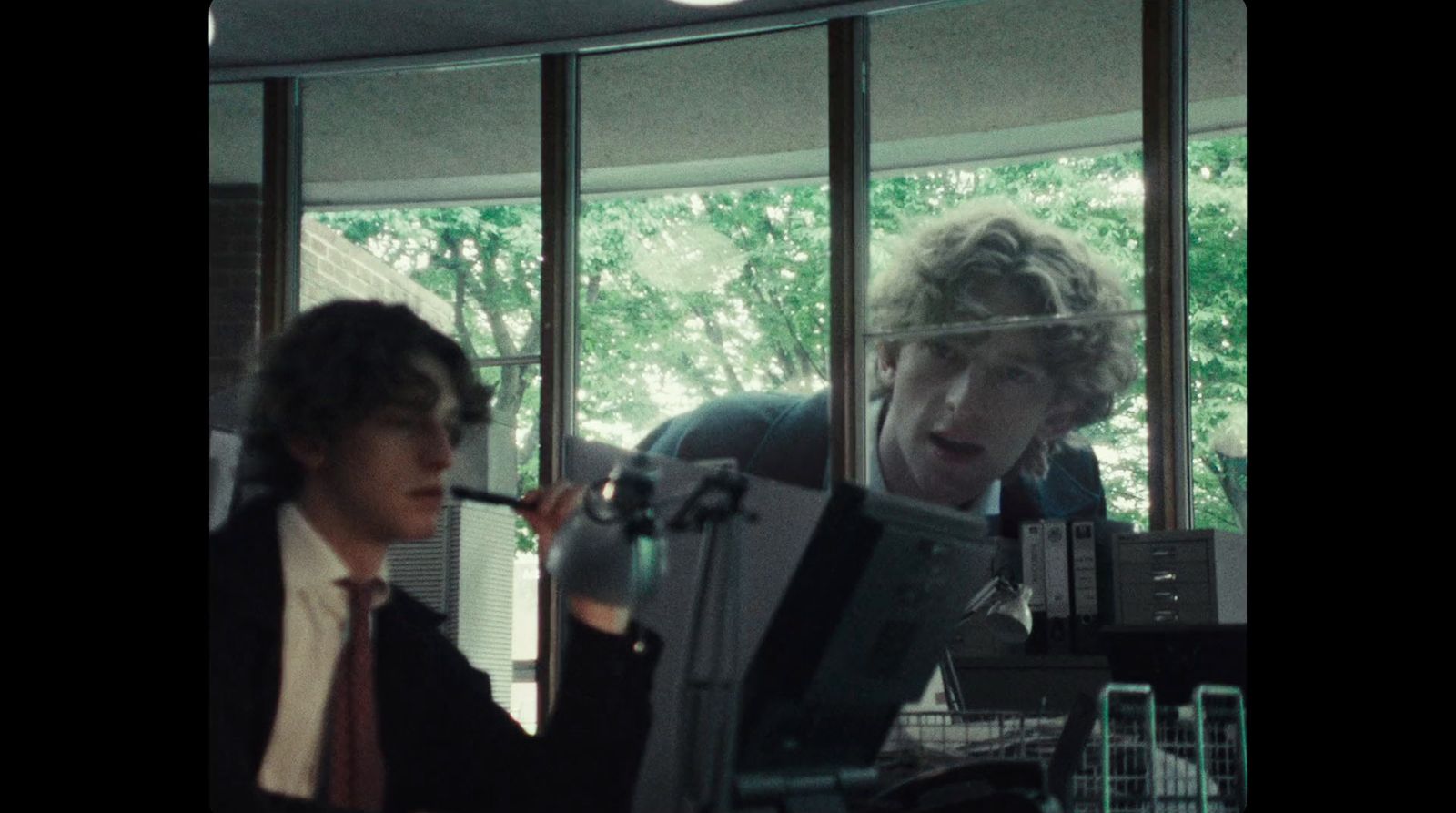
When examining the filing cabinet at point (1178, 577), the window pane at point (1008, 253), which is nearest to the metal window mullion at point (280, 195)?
the window pane at point (1008, 253)

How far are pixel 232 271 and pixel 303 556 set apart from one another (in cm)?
377

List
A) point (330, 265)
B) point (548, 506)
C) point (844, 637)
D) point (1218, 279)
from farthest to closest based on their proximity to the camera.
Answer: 1. point (330, 265)
2. point (1218, 279)
3. point (548, 506)
4. point (844, 637)

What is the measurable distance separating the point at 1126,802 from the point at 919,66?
11.8ft

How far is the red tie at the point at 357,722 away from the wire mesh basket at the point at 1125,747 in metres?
0.67

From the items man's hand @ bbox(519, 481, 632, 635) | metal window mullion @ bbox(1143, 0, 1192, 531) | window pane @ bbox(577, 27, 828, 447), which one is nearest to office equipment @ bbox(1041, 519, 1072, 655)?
metal window mullion @ bbox(1143, 0, 1192, 531)

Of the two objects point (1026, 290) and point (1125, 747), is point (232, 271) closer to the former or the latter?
point (1026, 290)

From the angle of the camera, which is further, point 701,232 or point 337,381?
point 701,232

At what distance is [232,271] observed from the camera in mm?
5547

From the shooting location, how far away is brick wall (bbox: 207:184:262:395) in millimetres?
5512

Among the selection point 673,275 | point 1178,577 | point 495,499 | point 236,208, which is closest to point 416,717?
point 495,499

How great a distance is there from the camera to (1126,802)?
5.71ft

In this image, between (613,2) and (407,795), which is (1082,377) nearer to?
(613,2)
